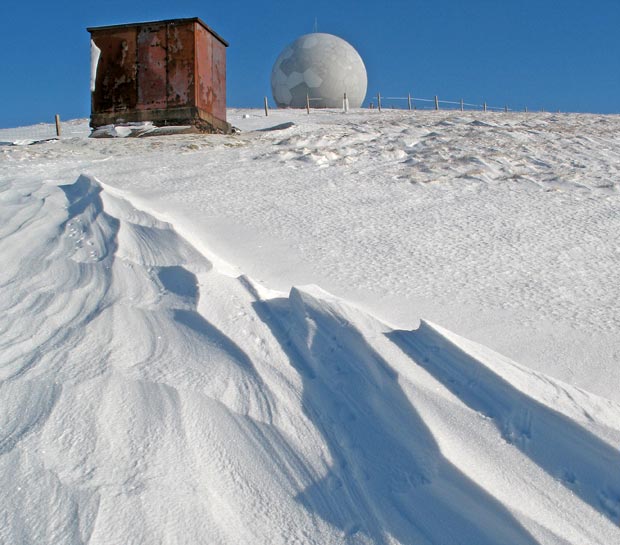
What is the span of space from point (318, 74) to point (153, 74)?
13.1 meters

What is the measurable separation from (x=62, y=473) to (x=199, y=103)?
24.7ft

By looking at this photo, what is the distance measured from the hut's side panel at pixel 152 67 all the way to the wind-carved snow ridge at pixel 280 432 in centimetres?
660

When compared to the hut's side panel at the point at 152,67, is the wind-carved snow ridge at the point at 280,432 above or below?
below

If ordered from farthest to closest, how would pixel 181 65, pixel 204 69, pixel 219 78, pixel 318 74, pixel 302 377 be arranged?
pixel 318 74, pixel 219 78, pixel 204 69, pixel 181 65, pixel 302 377

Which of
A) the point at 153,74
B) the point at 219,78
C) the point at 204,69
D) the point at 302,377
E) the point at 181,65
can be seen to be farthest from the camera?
the point at 219,78

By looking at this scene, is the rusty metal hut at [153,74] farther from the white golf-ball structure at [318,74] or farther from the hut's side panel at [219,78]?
the white golf-ball structure at [318,74]

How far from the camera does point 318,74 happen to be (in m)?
20.8

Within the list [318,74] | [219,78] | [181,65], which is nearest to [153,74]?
[181,65]

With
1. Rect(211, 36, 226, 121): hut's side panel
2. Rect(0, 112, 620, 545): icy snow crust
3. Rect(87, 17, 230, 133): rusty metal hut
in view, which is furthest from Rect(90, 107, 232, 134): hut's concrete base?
Rect(0, 112, 620, 545): icy snow crust

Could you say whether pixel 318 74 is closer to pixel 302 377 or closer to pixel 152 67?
pixel 152 67

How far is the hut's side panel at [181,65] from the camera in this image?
329 inches

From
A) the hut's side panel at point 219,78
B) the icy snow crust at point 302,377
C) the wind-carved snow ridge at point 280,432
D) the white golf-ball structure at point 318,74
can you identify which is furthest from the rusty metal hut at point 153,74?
the white golf-ball structure at point 318,74

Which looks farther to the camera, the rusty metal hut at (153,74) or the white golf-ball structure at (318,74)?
the white golf-ball structure at (318,74)

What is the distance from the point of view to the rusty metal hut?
8.38 m
